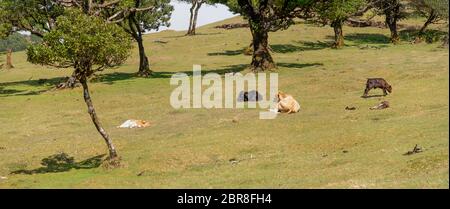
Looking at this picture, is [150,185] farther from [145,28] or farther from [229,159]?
[145,28]

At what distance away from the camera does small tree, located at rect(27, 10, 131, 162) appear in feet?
83.9

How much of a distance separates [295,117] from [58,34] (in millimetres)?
14761

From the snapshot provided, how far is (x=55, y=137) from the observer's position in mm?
33438

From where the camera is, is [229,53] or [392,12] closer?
[229,53]

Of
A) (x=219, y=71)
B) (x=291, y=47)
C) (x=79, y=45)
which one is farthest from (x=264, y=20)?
(x=79, y=45)

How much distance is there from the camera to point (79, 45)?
25406 millimetres

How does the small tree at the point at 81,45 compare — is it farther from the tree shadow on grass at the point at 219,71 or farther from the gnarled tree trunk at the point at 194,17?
the gnarled tree trunk at the point at 194,17

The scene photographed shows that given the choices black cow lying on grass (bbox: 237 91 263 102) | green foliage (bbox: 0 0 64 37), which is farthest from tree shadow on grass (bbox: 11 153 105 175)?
green foliage (bbox: 0 0 64 37)

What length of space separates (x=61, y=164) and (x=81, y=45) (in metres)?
6.48

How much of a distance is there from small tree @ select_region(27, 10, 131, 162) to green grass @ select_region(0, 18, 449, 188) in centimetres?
344


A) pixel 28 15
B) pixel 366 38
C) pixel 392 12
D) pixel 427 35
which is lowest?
pixel 366 38

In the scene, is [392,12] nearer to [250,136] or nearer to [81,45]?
[250,136]

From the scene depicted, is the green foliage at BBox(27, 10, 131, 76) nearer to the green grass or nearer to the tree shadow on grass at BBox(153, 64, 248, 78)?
the green grass

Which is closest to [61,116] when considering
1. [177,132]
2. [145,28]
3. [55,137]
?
[55,137]
